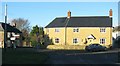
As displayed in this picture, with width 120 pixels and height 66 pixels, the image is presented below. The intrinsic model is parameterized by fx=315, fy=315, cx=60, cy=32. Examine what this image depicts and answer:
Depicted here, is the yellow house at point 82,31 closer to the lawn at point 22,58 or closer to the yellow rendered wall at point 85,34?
the yellow rendered wall at point 85,34

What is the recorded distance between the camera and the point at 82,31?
7906cm

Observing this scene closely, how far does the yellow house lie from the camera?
7781cm

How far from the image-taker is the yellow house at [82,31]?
7781 cm

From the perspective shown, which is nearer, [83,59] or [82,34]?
[83,59]

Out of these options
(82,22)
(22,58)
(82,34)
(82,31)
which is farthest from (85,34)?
(22,58)

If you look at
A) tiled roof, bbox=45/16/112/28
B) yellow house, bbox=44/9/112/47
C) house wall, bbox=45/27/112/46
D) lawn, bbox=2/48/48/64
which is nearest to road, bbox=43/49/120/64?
lawn, bbox=2/48/48/64

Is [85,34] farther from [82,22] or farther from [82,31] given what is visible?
[82,22]

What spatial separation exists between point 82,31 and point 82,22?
3.07 m

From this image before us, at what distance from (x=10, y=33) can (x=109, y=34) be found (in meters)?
25.3

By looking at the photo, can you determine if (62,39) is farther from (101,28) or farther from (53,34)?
(101,28)

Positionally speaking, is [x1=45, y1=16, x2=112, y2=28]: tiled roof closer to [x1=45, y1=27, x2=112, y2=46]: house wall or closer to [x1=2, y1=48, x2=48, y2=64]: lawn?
[x1=45, y1=27, x2=112, y2=46]: house wall

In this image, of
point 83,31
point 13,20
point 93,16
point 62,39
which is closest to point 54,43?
point 62,39

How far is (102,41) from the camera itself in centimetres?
7794

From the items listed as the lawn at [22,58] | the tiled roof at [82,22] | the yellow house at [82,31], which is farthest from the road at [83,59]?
the tiled roof at [82,22]
